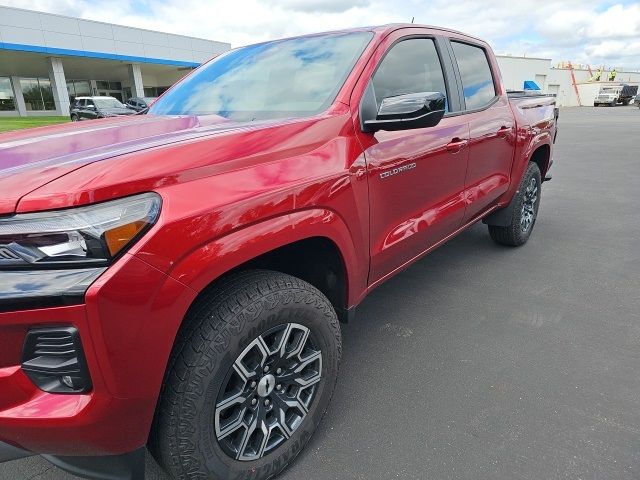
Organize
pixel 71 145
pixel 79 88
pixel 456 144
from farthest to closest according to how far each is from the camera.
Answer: pixel 79 88 < pixel 456 144 < pixel 71 145

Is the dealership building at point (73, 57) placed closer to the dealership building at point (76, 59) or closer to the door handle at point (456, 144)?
the dealership building at point (76, 59)

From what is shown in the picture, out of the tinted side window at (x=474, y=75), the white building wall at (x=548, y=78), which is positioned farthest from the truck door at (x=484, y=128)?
the white building wall at (x=548, y=78)

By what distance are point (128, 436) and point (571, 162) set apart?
1111 cm

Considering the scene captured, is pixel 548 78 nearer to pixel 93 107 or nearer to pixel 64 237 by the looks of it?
pixel 93 107

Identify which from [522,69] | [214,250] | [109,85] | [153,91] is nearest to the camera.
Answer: [214,250]

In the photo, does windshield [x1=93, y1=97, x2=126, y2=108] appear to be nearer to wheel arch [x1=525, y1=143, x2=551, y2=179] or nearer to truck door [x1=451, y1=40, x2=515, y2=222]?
wheel arch [x1=525, y1=143, x2=551, y2=179]

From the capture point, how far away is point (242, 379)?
165cm

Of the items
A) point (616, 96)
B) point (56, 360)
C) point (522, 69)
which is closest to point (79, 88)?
point (56, 360)

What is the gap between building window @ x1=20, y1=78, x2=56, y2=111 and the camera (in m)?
33.8

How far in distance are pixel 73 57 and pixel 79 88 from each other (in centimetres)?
1052

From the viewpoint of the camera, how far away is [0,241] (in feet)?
4.00

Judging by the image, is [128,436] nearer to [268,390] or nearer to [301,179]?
[268,390]

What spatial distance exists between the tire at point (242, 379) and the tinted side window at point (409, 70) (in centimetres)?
120

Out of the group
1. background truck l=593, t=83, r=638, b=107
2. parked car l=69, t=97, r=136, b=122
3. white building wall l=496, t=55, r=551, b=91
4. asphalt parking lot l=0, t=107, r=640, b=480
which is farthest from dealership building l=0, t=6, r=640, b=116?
asphalt parking lot l=0, t=107, r=640, b=480
